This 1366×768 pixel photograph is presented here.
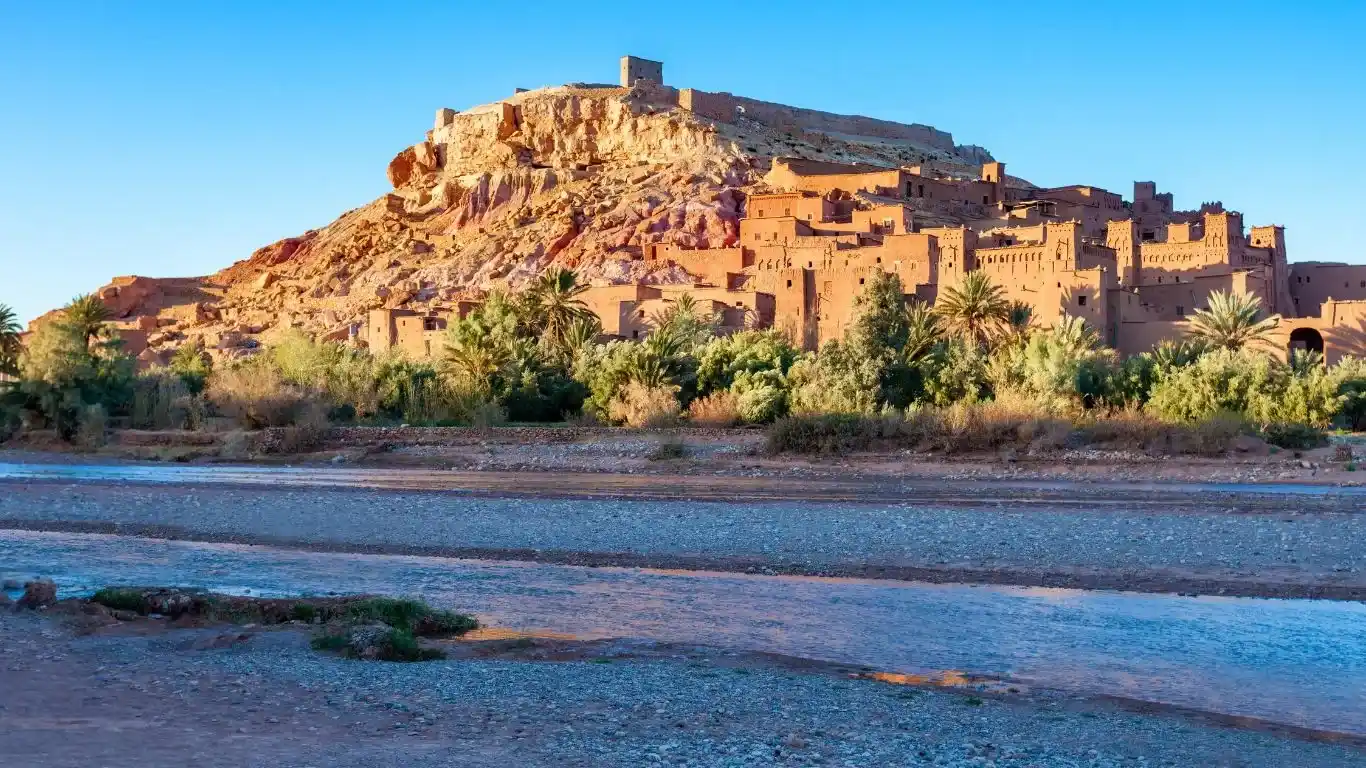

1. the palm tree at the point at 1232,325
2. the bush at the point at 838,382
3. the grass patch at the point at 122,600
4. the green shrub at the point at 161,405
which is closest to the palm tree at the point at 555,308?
the bush at the point at 838,382

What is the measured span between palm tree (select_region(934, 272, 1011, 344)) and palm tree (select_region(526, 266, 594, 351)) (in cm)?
1090

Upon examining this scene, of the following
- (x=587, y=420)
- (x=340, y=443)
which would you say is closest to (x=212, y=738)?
(x=340, y=443)

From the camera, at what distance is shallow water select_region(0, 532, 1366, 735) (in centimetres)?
852

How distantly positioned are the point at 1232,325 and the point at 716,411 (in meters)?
13.3

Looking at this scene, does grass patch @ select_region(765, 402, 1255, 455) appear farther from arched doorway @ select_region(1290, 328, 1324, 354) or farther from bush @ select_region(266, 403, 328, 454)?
bush @ select_region(266, 403, 328, 454)

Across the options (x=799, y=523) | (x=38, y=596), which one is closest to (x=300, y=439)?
(x=799, y=523)

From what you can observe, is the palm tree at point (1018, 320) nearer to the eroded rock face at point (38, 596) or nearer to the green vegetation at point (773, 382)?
the green vegetation at point (773, 382)

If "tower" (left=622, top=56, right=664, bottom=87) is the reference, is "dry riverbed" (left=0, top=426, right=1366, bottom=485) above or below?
below

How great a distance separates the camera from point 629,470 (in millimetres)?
26938

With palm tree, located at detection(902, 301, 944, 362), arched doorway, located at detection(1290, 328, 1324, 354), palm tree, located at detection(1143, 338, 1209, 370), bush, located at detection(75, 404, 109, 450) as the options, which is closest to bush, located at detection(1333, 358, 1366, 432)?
palm tree, located at detection(1143, 338, 1209, 370)

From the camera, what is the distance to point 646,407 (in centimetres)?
3434

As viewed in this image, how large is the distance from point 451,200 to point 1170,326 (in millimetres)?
46127

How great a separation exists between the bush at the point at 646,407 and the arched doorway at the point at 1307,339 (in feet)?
54.7

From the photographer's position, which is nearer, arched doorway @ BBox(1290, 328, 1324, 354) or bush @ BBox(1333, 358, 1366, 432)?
bush @ BBox(1333, 358, 1366, 432)
